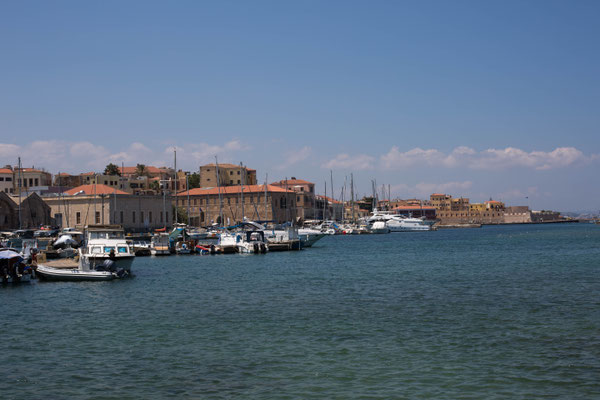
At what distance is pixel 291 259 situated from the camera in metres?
→ 58.9

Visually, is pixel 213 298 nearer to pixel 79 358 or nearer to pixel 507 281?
pixel 79 358

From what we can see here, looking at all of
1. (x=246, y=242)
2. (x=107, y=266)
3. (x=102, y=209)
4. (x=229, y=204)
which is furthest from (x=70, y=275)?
(x=229, y=204)

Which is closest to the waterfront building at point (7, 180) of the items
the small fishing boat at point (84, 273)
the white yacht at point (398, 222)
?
the white yacht at point (398, 222)

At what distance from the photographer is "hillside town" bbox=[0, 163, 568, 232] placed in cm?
10159

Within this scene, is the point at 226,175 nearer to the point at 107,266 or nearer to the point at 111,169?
the point at 111,169

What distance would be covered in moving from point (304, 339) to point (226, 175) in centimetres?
13754

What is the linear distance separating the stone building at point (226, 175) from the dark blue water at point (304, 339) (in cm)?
11458

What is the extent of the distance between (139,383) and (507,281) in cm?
2632

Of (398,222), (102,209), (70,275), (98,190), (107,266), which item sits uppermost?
(98,190)

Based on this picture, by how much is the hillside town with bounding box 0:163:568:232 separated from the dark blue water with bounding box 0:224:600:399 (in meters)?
50.6

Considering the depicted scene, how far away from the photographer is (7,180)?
127000 mm

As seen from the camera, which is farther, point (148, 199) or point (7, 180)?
point (7, 180)

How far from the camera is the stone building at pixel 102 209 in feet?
336

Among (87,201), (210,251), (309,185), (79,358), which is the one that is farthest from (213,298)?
(309,185)
